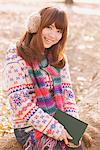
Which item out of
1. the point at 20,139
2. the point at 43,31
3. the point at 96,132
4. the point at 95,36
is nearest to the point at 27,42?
the point at 43,31

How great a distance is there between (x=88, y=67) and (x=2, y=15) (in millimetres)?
3724

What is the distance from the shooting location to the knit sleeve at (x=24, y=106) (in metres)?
2.77

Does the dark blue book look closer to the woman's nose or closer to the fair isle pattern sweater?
the fair isle pattern sweater

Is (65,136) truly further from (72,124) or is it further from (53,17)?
(53,17)

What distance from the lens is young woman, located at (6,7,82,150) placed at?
2768 millimetres

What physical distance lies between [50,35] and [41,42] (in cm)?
8

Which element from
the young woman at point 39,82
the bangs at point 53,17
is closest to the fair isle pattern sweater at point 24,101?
the young woman at point 39,82

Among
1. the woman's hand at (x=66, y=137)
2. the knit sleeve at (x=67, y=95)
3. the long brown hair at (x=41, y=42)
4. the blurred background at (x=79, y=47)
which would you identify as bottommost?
the blurred background at (x=79, y=47)

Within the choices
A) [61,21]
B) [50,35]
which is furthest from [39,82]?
[61,21]

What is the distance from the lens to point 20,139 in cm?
296

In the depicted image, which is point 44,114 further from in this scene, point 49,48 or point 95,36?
point 95,36

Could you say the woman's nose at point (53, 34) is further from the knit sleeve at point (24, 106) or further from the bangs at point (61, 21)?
the knit sleeve at point (24, 106)

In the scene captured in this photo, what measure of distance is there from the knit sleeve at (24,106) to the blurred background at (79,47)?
47cm

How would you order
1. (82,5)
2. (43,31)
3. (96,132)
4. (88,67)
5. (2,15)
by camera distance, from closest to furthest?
(43,31) < (96,132) < (88,67) < (2,15) < (82,5)
